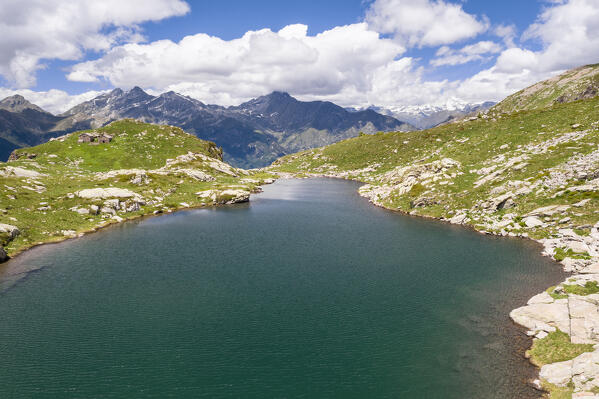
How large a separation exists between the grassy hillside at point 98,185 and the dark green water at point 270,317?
1234cm

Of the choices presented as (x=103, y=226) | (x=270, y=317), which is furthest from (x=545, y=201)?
(x=103, y=226)

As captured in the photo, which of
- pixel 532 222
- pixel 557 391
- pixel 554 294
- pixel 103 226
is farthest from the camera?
pixel 103 226

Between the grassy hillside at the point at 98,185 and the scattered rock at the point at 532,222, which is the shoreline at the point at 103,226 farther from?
the scattered rock at the point at 532,222

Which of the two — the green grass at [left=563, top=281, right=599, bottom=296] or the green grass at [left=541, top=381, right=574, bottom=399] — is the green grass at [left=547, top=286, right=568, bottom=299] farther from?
the green grass at [left=541, top=381, right=574, bottom=399]

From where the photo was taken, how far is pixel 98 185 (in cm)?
11162

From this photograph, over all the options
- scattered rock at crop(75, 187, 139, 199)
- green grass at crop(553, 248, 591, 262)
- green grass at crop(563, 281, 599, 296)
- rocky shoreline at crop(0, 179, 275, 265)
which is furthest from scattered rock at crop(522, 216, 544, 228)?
scattered rock at crop(75, 187, 139, 199)

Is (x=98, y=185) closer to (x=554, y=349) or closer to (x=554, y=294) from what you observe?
(x=554, y=349)

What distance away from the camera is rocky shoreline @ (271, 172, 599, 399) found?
27.0m

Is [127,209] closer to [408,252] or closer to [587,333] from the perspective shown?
[408,252]

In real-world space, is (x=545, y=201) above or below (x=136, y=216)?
above

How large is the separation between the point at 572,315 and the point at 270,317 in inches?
1377

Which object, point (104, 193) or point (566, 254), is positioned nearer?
point (566, 254)

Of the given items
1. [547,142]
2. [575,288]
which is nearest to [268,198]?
[547,142]

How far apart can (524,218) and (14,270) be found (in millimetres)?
104201
